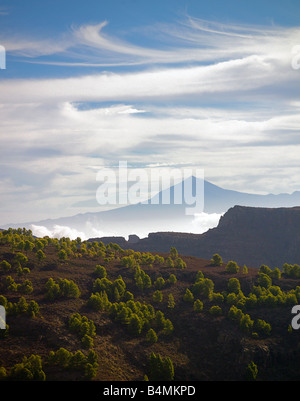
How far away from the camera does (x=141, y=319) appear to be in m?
91.9

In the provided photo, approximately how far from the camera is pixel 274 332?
93.7 metres

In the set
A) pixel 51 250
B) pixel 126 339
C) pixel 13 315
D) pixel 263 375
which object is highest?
pixel 51 250

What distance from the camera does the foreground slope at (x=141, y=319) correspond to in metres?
76.1

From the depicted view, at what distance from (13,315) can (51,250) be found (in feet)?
155

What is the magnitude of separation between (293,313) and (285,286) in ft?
53.1

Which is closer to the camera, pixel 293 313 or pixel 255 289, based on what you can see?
pixel 293 313

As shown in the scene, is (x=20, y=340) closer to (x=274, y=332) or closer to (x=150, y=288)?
(x=150, y=288)

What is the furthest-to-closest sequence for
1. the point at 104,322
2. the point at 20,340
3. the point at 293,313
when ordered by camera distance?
1. the point at 293,313
2. the point at 104,322
3. the point at 20,340

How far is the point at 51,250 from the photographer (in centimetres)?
12950

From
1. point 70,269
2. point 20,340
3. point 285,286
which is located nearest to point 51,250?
point 70,269

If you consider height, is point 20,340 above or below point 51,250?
below

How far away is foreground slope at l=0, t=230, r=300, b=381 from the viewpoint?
76062 millimetres

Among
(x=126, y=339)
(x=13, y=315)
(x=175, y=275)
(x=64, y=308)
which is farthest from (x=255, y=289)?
(x=13, y=315)

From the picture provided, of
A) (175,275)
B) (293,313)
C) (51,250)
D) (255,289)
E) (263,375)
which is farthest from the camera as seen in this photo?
(51,250)
